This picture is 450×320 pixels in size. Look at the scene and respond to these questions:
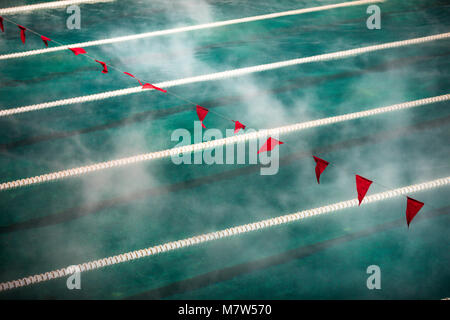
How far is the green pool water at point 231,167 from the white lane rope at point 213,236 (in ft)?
0.09

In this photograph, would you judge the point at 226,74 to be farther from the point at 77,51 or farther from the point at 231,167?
the point at 77,51

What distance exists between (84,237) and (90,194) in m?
0.28

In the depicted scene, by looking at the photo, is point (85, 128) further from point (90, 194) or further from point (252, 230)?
point (252, 230)

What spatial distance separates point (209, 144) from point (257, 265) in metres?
0.83

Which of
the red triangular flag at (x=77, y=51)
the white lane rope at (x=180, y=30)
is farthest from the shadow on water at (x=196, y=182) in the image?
the white lane rope at (x=180, y=30)

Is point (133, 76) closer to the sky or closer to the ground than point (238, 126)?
closer to the sky

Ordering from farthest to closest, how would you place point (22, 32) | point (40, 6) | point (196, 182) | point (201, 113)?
point (40, 6) < point (22, 32) < point (201, 113) < point (196, 182)

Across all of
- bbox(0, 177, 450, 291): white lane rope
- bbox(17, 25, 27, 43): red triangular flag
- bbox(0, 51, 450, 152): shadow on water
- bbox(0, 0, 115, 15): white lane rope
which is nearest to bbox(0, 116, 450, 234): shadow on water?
bbox(0, 177, 450, 291): white lane rope

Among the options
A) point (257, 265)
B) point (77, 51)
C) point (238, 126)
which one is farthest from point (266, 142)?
point (77, 51)

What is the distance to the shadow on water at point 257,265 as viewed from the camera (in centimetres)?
172

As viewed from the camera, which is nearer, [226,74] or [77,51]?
[226,74]

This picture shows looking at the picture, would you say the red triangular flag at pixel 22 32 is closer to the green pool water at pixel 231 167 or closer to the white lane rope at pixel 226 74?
the green pool water at pixel 231 167

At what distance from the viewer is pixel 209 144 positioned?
2420 millimetres

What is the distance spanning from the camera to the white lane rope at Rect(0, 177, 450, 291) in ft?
5.79
